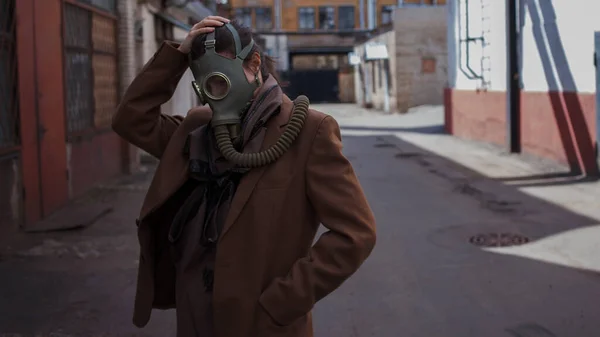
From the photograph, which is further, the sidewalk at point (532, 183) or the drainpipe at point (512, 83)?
the drainpipe at point (512, 83)

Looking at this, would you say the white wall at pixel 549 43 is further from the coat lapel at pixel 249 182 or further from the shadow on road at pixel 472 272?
the coat lapel at pixel 249 182

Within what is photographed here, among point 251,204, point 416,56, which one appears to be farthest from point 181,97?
point 251,204

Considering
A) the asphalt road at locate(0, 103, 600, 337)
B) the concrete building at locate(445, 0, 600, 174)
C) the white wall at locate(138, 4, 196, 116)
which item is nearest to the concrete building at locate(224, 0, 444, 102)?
the concrete building at locate(445, 0, 600, 174)

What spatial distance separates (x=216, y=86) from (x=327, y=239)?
578 mm

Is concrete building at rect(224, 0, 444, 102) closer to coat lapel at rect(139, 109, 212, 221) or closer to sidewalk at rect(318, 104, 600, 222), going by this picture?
sidewalk at rect(318, 104, 600, 222)

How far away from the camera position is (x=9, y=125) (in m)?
8.20

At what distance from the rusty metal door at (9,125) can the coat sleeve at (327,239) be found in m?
6.06

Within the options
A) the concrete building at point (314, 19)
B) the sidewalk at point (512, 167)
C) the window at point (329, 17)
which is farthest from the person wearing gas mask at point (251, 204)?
the window at point (329, 17)

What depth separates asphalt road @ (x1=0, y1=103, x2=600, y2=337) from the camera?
509 centimetres

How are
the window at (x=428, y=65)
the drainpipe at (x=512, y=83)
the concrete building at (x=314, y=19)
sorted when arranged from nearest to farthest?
the drainpipe at (x=512, y=83) → the window at (x=428, y=65) → the concrete building at (x=314, y=19)

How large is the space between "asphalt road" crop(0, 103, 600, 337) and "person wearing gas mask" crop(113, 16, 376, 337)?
8.53 ft

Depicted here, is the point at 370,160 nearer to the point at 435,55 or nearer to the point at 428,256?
the point at 428,256

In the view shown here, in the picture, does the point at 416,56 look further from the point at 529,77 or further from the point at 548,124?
the point at 548,124

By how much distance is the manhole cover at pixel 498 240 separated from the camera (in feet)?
24.2
